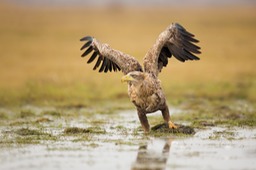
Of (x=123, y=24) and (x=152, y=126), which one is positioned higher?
(x=123, y=24)

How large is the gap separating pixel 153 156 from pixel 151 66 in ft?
7.82

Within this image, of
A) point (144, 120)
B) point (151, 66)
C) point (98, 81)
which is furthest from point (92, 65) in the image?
point (144, 120)

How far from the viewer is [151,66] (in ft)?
37.4

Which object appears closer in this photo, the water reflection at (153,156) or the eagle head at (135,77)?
the water reflection at (153,156)

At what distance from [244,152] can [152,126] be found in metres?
3.06

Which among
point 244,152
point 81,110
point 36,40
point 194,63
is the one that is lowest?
point 244,152

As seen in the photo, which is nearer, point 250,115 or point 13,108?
point 250,115

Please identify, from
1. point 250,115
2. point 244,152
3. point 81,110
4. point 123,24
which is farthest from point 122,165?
point 123,24

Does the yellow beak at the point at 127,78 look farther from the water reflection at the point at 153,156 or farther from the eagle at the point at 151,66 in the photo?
the water reflection at the point at 153,156

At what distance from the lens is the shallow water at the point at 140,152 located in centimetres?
877

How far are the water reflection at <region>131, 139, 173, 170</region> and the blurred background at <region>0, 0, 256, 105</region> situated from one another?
6555 mm

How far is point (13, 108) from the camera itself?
15617 millimetres

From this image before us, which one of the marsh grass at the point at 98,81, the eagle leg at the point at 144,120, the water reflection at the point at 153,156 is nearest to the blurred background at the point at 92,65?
the marsh grass at the point at 98,81

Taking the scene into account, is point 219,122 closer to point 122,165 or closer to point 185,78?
point 122,165
